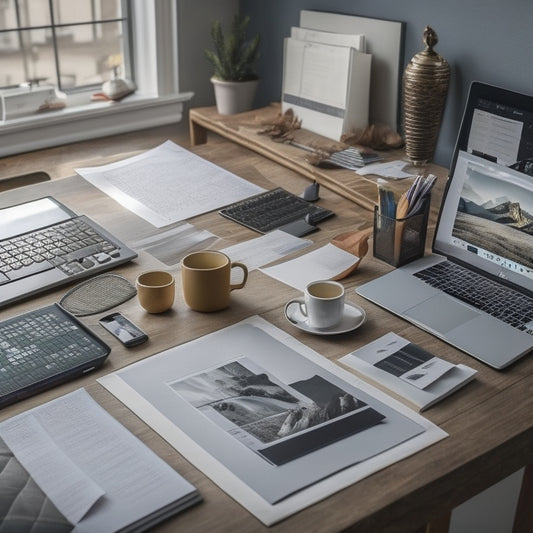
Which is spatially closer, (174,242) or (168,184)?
(174,242)

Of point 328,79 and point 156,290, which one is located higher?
point 328,79

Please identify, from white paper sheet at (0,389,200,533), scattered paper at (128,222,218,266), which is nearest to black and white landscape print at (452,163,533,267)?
scattered paper at (128,222,218,266)

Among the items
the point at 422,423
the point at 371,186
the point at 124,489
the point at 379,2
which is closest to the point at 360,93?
the point at 379,2

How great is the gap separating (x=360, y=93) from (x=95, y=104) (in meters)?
0.95

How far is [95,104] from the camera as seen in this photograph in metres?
2.64

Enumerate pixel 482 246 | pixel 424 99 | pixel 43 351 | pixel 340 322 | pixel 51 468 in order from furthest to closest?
1. pixel 424 99
2. pixel 482 246
3. pixel 340 322
4. pixel 43 351
5. pixel 51 468

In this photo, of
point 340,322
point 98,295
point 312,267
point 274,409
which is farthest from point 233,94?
point 274,409

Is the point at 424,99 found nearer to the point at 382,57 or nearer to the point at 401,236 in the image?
the point at 382,57

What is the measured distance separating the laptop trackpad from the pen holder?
154 millimetres

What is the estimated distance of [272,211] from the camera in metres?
1.84

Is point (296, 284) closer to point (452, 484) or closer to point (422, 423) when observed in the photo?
point (422, 423)

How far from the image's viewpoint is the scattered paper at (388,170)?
196cm

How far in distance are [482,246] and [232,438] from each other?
68 centimetres

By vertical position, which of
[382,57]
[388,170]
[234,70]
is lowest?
[388,170]
